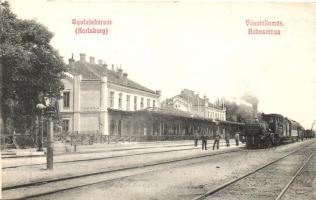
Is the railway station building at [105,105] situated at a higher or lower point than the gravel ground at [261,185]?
higher

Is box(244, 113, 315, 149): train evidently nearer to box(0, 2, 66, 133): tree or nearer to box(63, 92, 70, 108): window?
box(63, 92, 70, 108): window

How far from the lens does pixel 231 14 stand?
1114 cm

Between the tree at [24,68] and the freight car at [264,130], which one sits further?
the freight car at [264,130]

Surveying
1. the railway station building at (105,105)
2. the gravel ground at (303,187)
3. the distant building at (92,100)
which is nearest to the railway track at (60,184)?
the gravel ground at (303,187)

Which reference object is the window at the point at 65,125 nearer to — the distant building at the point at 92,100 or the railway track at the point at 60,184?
the distant building at the point at 92,100

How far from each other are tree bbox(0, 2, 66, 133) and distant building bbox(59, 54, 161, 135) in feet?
14.0

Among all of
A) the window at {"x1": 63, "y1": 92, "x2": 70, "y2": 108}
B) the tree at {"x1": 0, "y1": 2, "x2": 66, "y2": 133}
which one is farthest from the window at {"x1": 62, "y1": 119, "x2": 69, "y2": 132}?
the tree at {"x1": 0, "y1": 2, "x2": 66, "y2": 133}

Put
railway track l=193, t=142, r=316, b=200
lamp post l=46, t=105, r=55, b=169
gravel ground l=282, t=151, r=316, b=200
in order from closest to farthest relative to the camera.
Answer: railway track l=193, t=142, r=316, b=200, gravel ground l=282, t=151, r=316, b=200, lamp post l=46, t=105, r=55, b=169

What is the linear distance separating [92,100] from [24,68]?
440 inches

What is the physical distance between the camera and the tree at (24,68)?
1419 centimetres

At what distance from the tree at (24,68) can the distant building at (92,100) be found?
14.0 feet

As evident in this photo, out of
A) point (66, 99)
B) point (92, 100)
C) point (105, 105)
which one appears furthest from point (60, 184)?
point (92, 100)

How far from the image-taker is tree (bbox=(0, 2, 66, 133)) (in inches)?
559

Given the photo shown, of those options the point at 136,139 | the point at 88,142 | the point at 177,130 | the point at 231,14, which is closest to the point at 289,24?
the point at 231,14
